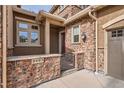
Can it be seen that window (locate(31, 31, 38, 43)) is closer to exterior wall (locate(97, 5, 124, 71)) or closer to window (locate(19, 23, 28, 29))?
window (locate(19, 23, 28, 29))

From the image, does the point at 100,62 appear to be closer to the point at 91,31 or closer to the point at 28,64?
the point at 91,31

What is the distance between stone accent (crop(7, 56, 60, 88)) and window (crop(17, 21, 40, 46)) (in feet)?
10.9

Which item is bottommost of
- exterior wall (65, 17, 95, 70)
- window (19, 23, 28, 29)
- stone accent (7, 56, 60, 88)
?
stone accent (7, 56, 60, 88)

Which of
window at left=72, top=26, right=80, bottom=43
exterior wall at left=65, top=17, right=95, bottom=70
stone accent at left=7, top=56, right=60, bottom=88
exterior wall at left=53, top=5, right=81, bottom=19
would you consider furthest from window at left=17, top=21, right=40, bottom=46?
exterior wall at left=53, top=5, right=81, bottom=19

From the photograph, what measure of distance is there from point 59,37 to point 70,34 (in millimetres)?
2371

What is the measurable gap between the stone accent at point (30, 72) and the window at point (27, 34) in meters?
3.32

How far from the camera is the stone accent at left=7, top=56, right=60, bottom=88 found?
157 inches

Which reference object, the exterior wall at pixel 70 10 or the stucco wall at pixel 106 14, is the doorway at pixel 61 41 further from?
the stucco wall at pixel 106 14

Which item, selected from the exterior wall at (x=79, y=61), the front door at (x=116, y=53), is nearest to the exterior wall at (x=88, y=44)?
the exterior wall at (x=79, y=61)

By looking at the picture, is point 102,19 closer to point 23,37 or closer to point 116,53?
point 116,53

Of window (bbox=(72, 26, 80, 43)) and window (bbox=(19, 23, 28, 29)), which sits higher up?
window (bbox=(19, 23, 28, 29))

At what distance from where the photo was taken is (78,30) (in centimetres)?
870

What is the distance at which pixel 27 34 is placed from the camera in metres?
8.08

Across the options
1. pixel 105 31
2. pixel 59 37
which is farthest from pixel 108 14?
pixel 59 37
